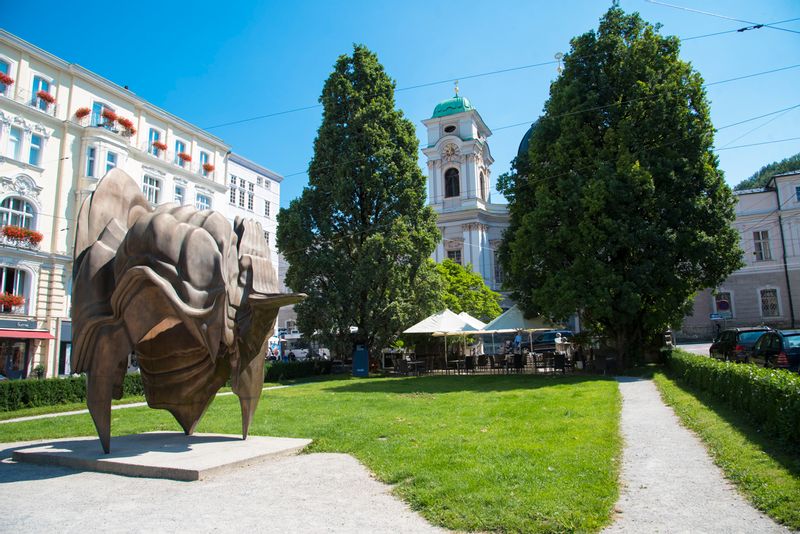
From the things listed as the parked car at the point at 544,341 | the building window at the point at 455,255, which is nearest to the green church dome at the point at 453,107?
the building window at the point at 455,255

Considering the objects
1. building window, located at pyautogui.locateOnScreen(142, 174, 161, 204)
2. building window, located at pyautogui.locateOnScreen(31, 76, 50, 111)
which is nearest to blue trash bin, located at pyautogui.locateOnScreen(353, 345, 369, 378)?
building window, located at pyautogui.locateOnScreen(142, 174, 161, 204)

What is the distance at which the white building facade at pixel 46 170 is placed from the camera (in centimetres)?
2972

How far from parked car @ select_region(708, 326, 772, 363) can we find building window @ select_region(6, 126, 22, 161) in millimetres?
37152

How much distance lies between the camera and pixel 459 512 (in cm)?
521

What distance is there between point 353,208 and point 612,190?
13.9 metres

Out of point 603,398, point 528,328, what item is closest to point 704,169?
point 528,328

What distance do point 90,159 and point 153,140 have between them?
6241mm

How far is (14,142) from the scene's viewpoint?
30.7 m

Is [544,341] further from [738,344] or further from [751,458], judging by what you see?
[751,458]

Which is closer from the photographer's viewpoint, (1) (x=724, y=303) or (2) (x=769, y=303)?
(2) (x=769, y=303)

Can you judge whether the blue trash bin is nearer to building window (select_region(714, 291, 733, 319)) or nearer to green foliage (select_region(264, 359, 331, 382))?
green foliage (select_region(264, 359, 331, 382))

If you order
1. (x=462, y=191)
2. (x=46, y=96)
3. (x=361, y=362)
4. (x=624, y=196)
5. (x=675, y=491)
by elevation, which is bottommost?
(x=675, y=491)

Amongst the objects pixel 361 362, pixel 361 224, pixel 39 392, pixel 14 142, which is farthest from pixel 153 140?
pixel 39 392

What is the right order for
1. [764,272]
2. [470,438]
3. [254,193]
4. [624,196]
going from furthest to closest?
[254,193] < [764,272] < [624,196] < [470,438]
